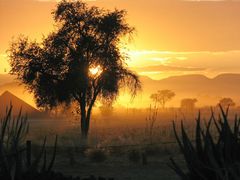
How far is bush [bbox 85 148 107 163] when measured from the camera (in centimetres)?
2700

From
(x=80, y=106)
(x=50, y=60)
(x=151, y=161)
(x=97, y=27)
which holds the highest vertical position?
(x=97, y=27)

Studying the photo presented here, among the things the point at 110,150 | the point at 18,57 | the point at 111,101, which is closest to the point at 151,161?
the point at 110,150

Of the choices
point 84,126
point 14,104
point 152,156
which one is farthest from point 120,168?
point 14,104

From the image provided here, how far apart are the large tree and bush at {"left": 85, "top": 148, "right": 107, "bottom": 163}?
15.0 metres

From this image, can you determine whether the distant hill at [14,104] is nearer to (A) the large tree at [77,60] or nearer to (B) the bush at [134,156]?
(A) the large tree at [77,60]

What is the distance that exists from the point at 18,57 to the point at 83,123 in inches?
296

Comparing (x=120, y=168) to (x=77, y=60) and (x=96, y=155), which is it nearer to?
(x=96, y=155)

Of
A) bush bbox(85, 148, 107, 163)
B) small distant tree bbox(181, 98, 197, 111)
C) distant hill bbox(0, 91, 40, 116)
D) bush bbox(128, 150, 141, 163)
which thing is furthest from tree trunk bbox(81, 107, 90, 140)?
small distant tree bbox(181, 98, 197, 111)

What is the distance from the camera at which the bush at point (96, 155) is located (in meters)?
27.0

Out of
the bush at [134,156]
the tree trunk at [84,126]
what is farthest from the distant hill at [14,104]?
the bush at [134,156]

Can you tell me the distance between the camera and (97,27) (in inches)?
1715

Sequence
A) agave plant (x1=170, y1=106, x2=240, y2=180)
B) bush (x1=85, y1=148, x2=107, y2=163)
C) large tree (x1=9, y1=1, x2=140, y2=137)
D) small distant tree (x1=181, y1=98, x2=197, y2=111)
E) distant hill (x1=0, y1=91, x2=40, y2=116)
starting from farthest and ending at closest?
1. small distant tree (x1=181, y1=98, x2=197, y2=111)
2. distant hill (x1=0, y1=91, x2=40, y2=116)
3. large tree (x1=9, y1=1, x2=140, y2=137)
4. bush (x1=85, y1=148, x2=107, y2=163)
5. agave plant (x1=170, y1=106, x2=240, y2=180)

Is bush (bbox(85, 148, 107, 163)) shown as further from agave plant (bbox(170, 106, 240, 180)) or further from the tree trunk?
agave plant (bbox(170, 106, 240, 180))

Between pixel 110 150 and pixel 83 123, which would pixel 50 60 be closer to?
pixel 83 123
